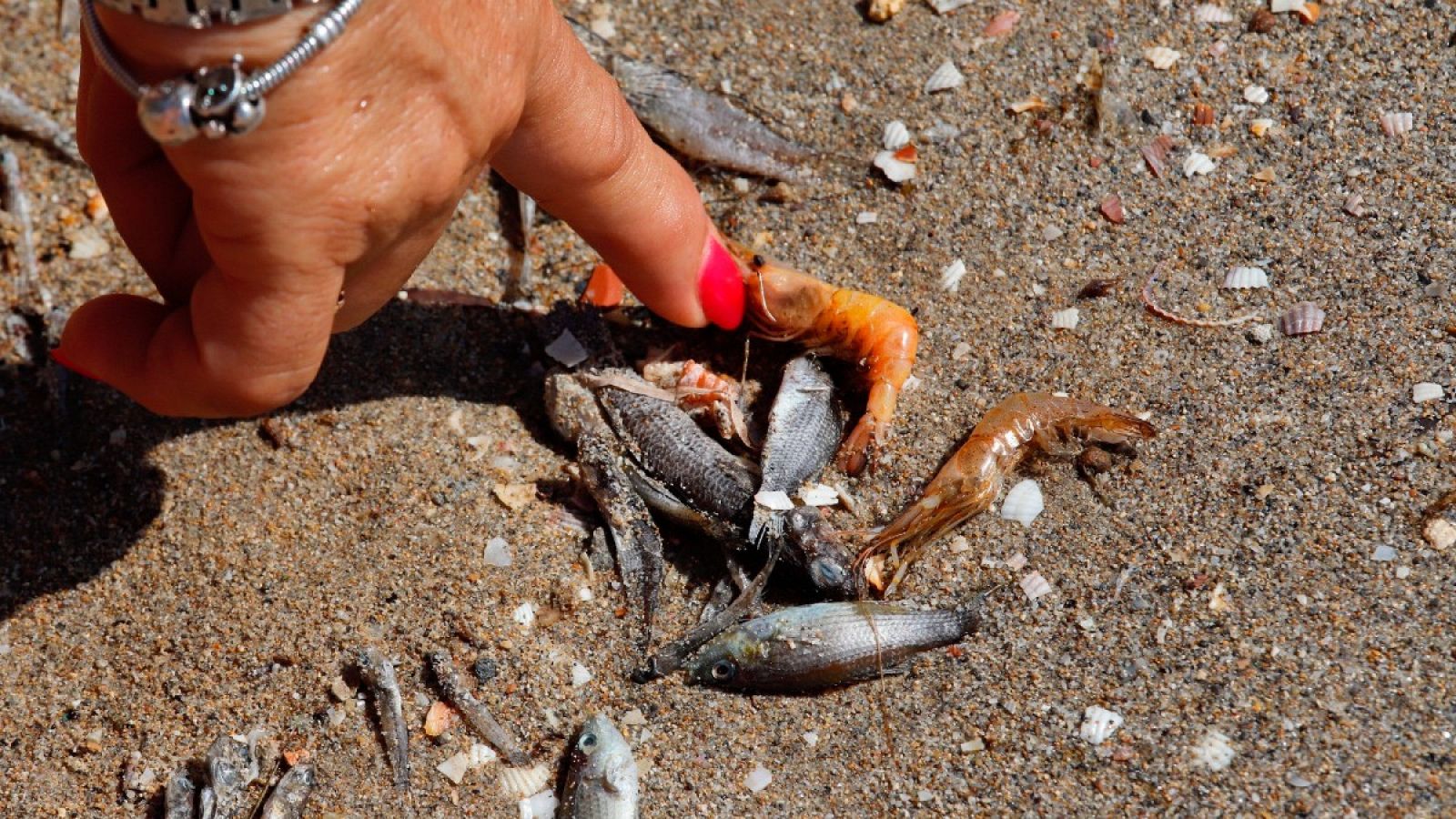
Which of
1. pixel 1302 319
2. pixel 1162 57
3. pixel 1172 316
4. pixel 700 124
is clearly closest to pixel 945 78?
pixel 1162 57

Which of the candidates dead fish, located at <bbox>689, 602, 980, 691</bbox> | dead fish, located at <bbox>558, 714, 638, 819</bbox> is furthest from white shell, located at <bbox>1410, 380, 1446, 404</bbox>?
dead fish, located at <bbox>558, 714, 638, 819</bbox>

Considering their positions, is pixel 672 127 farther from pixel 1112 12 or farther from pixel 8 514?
pixel 8 514

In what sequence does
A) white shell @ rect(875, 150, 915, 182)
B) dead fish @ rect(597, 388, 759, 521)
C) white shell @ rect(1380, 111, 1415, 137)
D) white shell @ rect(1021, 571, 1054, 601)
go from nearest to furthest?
white shell @ rect(1021, 571, 1054, 601)
dead fish @ rect(597, 388, 759, 521)
white shell @ rect(1380, 111, 1415, 137)
white shell @ rect(875, 150, 915, 182)

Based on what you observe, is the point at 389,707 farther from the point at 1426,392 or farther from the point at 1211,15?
the point at 1211,15

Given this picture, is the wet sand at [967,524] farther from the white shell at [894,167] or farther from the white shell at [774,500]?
the white shell at [774,500]

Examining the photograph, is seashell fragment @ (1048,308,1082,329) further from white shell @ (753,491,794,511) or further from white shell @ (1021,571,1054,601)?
white shell @ (753,491,794,511)

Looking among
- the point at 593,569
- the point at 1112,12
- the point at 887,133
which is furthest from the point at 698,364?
the point at 1112,12
